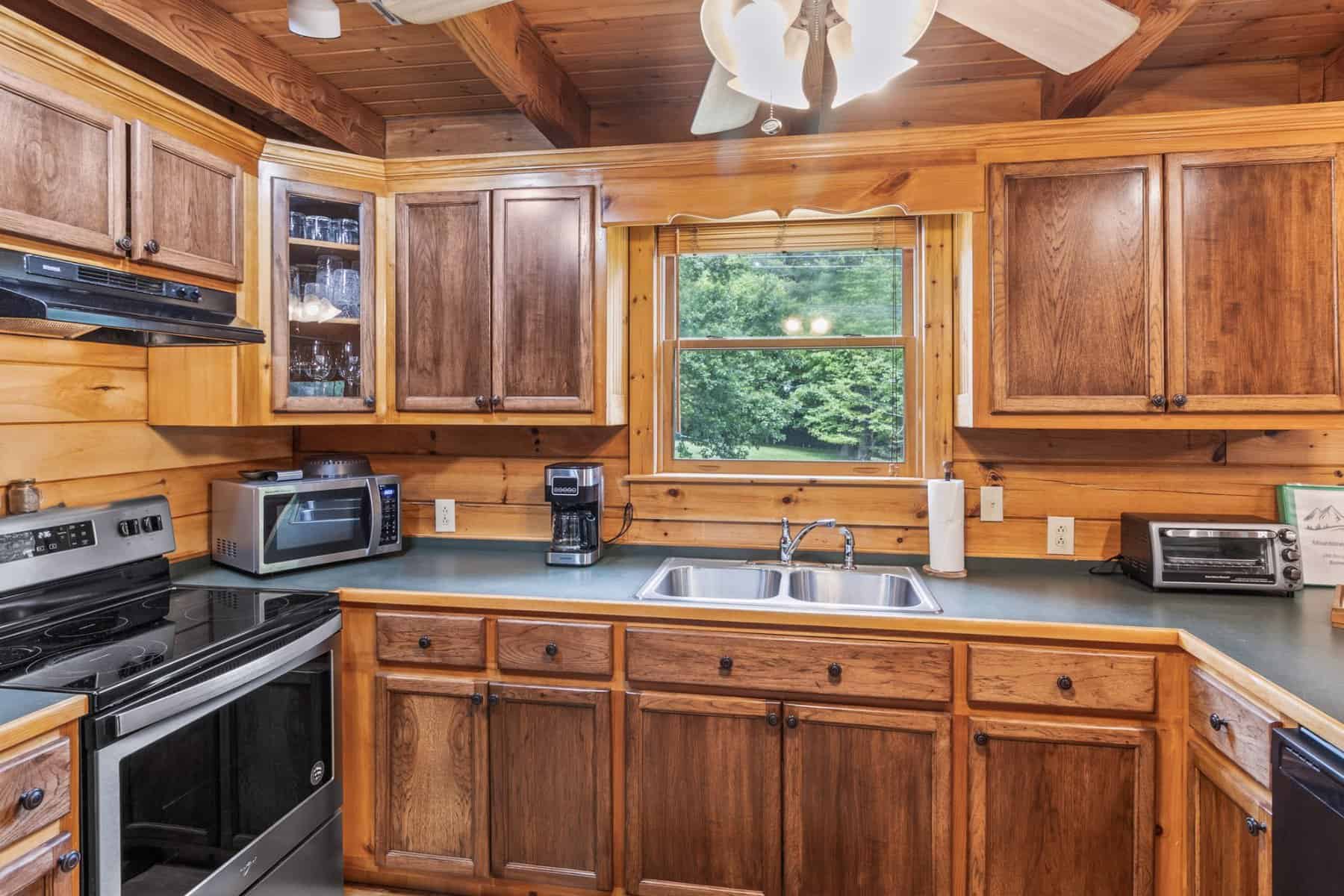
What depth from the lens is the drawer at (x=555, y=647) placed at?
1.90 m

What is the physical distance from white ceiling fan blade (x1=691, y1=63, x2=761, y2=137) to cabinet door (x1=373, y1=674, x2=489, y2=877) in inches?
60.7

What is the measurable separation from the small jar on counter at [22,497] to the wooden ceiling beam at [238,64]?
43.6 inches

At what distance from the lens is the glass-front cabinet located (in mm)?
2166

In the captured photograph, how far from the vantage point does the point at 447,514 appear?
2.63m

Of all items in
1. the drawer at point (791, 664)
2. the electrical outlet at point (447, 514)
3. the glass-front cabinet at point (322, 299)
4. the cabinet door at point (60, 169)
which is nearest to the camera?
the cabinet door at point (60, 169)

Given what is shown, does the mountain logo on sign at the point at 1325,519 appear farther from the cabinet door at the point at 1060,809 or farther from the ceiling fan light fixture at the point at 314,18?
the ceiling fan light fixture at the point at 314,18

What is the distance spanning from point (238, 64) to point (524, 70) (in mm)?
798

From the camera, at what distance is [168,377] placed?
2.14m

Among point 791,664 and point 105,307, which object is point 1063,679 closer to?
point 791,664

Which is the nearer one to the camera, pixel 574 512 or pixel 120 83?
pixel 120 83

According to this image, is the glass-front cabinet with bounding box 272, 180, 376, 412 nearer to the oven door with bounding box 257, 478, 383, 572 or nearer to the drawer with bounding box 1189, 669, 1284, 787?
the oven door with bounding box 257, 478, 383, 572

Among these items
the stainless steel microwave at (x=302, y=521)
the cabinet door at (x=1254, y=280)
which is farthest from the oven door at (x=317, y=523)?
the cabinet door at (x=1254, y=280)

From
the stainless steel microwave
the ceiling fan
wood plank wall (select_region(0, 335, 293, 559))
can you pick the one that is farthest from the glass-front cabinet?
the ceiling fan

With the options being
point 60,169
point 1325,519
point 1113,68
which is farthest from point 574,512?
point 1325,519
